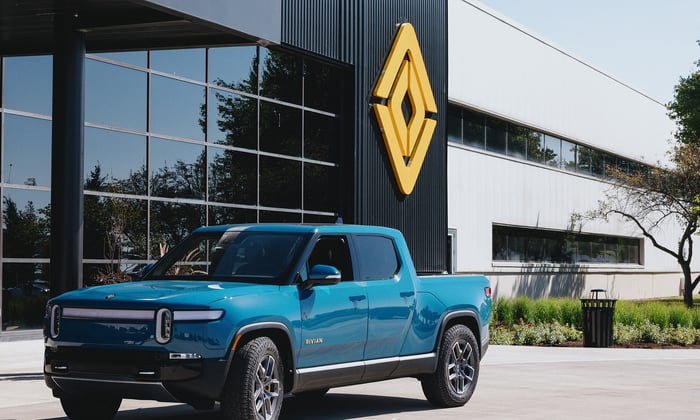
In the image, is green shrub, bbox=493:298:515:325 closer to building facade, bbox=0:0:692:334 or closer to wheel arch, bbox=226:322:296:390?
building facade, bbox=0:0:692:334

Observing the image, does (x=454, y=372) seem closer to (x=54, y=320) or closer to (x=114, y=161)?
(x=54, y=320)

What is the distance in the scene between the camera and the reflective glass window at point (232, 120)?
2503 cm

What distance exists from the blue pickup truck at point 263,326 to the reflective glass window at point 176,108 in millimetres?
11956

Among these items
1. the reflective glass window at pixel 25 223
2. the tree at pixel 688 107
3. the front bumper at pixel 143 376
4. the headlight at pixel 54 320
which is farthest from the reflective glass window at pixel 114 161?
the tree at pixel 688 107

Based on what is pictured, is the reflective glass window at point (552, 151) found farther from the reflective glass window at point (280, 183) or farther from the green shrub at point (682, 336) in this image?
the green shrub at point (682, 336)

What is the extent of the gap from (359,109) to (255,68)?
12.7ft

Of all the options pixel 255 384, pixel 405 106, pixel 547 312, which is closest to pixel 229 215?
pixel 405 106

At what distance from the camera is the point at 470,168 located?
123 feet

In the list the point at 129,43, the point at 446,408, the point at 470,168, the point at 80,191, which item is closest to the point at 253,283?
the point at 446,408

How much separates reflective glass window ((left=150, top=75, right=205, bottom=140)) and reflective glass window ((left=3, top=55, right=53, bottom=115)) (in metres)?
2.62

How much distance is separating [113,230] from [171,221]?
1978 mm

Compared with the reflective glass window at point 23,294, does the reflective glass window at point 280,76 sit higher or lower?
higher

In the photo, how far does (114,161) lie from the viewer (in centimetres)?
2244

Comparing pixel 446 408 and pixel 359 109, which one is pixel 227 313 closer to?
pixel 446 408
